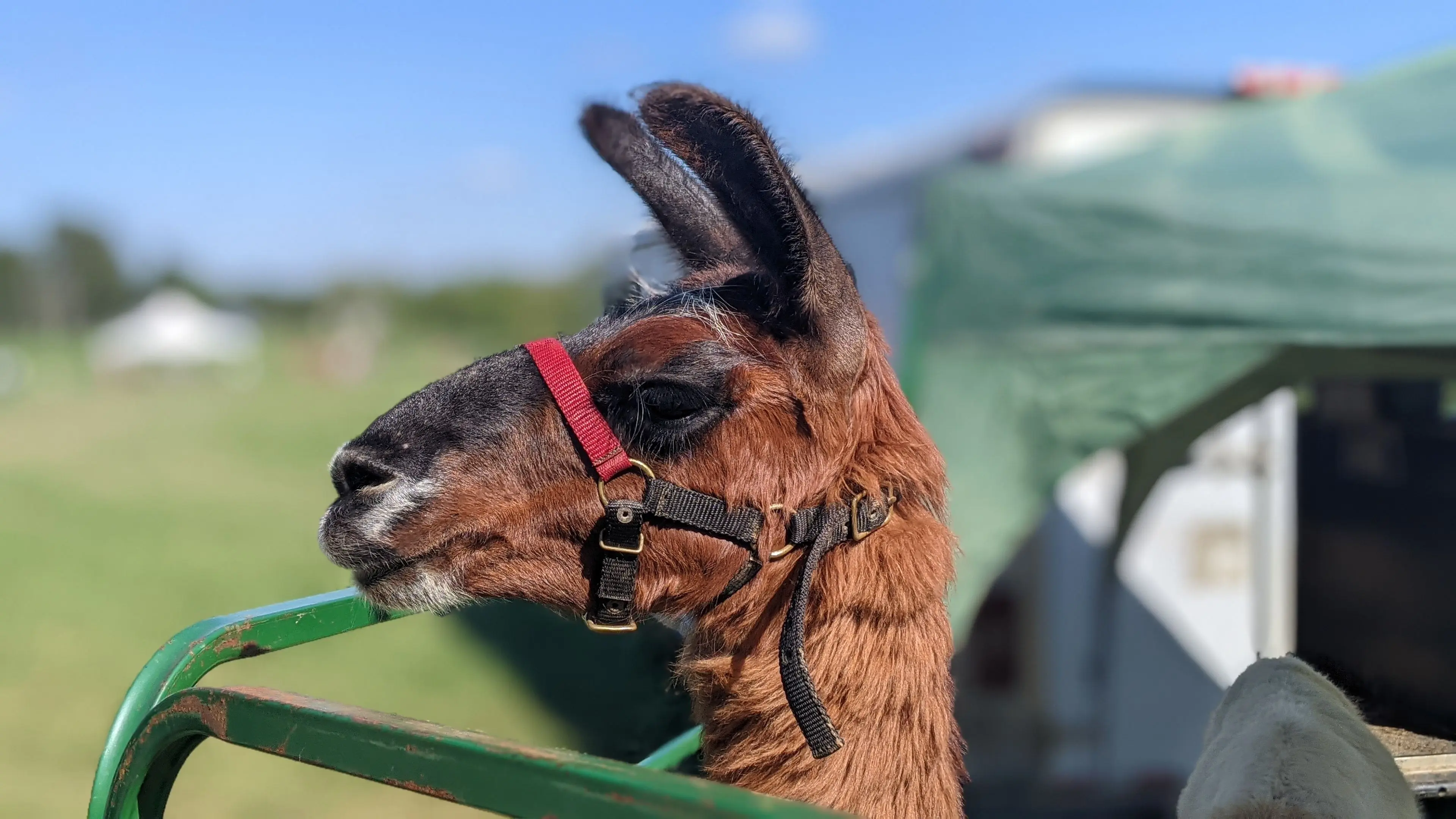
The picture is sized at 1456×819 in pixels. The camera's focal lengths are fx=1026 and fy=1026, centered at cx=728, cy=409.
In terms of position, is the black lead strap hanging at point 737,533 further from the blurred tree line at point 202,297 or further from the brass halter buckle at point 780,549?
the blurred tree line at point 202,297

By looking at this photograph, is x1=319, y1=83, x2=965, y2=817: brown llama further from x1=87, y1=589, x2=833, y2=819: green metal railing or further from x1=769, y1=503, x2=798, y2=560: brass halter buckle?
x1=87, y1=589, x2=833, y2=819: green metal railing

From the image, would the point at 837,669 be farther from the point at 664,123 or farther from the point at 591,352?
the point at 664,123

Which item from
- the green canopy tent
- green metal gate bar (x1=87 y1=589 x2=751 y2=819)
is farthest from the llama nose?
the green canopy tent

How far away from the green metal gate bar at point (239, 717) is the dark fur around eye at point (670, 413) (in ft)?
1.78

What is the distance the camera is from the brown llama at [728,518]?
1781mm

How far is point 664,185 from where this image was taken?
2.32 metres

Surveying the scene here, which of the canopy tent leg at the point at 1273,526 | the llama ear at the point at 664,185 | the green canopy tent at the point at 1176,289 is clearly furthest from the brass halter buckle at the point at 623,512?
the canopy tent leg at the point at 1273,526

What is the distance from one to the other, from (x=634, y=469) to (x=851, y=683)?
533 mm

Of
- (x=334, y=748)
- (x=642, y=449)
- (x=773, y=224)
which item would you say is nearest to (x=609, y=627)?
(x=642, y=449)

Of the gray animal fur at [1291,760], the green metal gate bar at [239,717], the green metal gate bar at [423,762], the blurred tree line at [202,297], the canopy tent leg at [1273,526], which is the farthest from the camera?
the blurred tree line at [202,297]

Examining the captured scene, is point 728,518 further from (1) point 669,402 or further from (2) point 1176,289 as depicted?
(2) point 1176,289

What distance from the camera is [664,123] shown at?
6.04ft

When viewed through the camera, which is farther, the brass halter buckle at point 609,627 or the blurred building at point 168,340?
the blurred building at point 168,340

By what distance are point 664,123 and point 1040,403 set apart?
2.47m
